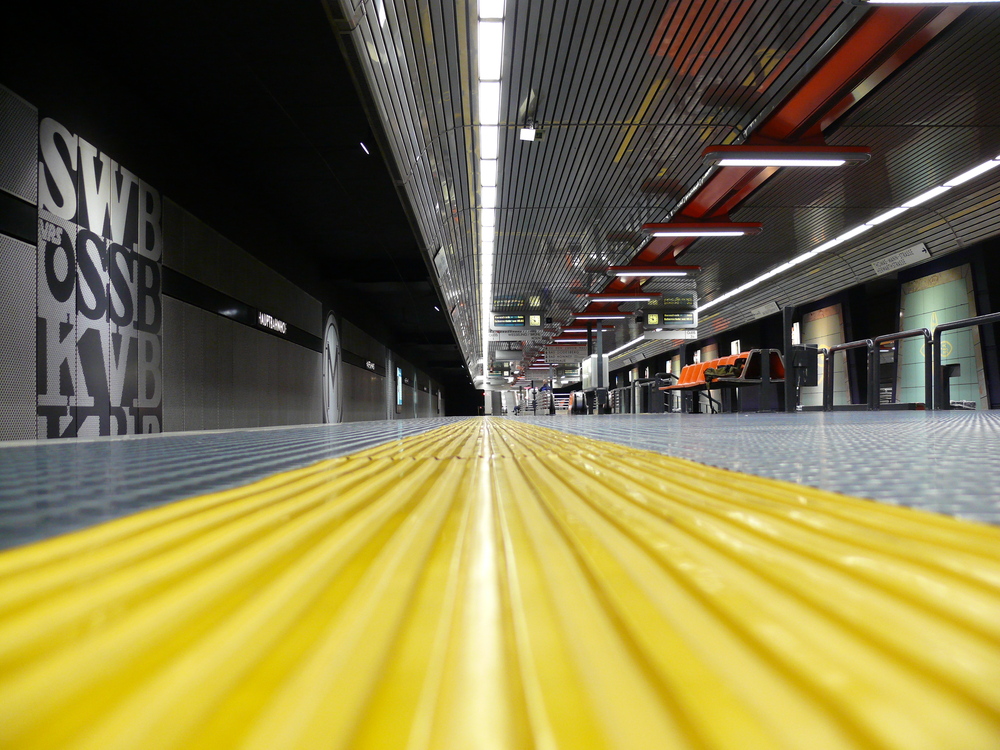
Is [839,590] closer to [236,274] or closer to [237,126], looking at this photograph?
[237,126]

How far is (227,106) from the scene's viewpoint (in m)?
5.36

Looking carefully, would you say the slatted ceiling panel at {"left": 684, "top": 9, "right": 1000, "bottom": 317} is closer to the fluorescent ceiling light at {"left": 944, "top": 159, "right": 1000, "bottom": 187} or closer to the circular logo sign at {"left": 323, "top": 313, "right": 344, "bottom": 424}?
the fluorescent ceiling light at {"left": 944, "top": 159, "right": 1000, "bottom": 187}

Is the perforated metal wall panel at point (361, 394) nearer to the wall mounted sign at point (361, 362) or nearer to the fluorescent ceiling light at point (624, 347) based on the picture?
the wall mounted sign at point (361, 362)

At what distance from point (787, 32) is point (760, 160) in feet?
5.82

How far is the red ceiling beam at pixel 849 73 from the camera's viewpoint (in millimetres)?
5181

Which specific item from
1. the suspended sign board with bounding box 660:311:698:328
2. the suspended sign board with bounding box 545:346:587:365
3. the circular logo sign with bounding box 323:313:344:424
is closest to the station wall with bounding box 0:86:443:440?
the circular logo sign with bounding box 323:313:344:424

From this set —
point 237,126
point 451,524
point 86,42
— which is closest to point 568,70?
point 237,126

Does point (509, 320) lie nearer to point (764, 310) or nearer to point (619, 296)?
point (619, 296)

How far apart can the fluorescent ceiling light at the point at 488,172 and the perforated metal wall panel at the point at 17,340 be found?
542 cm

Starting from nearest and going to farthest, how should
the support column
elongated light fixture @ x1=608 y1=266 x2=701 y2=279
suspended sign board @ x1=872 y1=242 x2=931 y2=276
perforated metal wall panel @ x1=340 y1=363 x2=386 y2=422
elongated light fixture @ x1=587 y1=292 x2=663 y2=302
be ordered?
the support column < suspended sign board @ x1=872 y1=242 x2=931 y2=276 < elongated light fixture @ x1=608 y1=266 x2=701 y2=279 < perforated metal wall panel @ x1=340 y1=363 x2=386 y2=422 < elongated light fixture @ x1=587 y1=292 x2=663 y2=302

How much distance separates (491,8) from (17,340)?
4597mm

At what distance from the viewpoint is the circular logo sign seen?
1056 centimetres

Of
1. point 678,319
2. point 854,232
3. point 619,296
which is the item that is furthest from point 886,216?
point 678,319

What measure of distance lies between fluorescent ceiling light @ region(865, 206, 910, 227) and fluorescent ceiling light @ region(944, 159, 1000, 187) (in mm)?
1038
